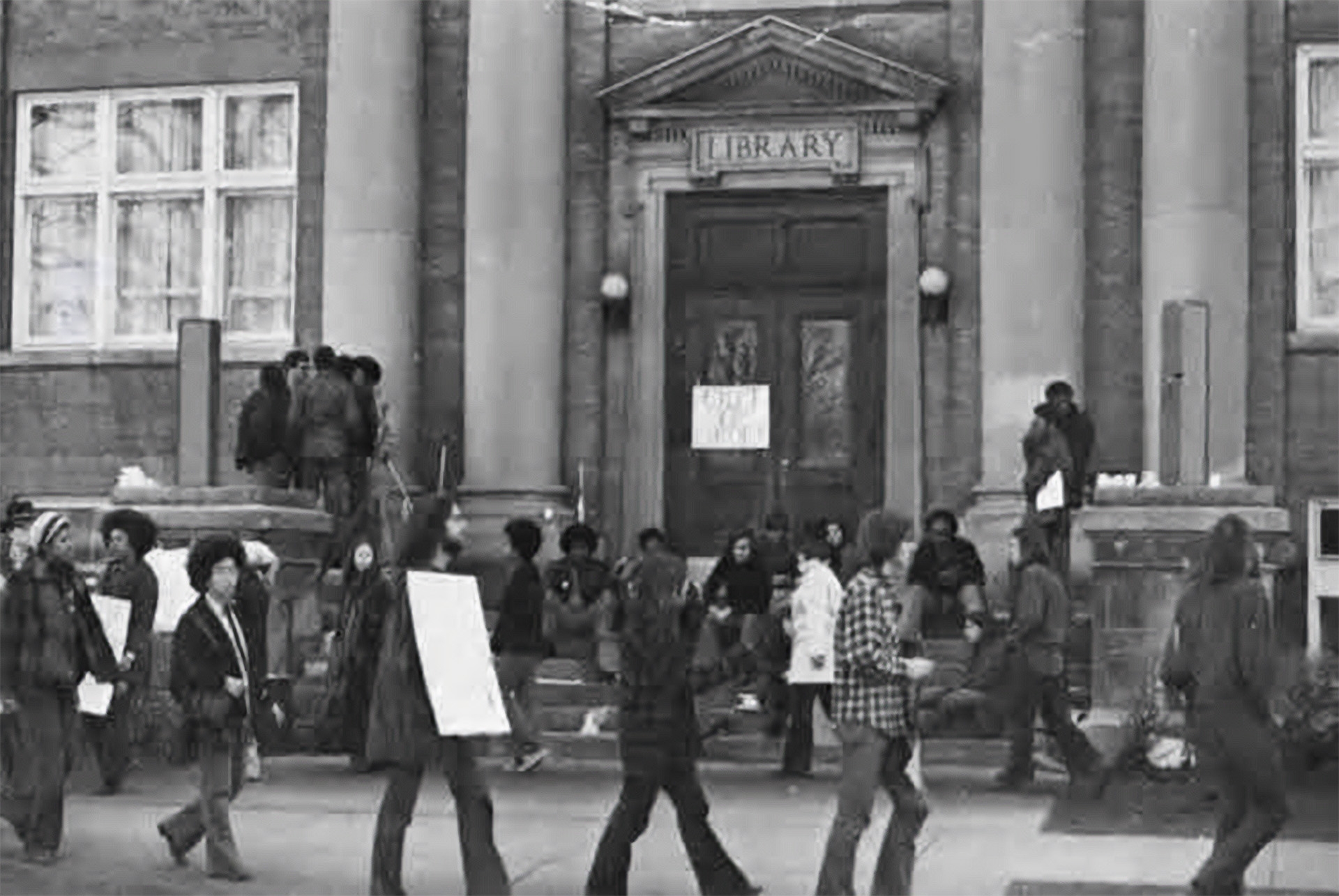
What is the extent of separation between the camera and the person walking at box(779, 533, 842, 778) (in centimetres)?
1745

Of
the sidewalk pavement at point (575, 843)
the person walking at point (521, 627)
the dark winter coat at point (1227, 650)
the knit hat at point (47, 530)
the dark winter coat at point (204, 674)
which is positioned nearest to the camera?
the dark winter coat at point (1227, 650)

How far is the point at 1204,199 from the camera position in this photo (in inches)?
884

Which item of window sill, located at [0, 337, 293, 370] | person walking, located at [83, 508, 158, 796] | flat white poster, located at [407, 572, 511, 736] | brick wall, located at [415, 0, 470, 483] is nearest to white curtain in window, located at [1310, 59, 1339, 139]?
brick wall, located at [415, 0, 470, 483]

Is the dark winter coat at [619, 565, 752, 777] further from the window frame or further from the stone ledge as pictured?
the window frame

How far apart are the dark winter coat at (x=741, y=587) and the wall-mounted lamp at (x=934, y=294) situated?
4466 millimetres

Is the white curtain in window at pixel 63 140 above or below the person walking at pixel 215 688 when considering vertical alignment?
above

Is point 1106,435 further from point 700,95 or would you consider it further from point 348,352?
point 348,352

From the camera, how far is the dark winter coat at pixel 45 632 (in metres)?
13.9

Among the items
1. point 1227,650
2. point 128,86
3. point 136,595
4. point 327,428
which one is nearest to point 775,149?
point 327,428

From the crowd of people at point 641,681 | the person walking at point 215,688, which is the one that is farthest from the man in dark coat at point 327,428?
the person walking at point 215,688

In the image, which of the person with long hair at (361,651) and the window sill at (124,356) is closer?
the person with long hair at (361,651)

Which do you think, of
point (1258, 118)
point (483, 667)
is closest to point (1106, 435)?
point (1258, 118)

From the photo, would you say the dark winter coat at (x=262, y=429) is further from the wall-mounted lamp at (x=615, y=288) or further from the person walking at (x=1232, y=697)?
the person walking at (x=1232, y=697)

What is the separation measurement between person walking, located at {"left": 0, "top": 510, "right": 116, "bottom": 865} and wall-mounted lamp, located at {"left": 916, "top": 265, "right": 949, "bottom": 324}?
1070 centimetres
